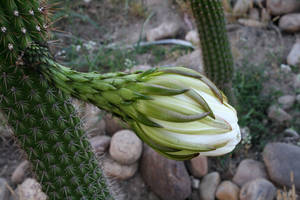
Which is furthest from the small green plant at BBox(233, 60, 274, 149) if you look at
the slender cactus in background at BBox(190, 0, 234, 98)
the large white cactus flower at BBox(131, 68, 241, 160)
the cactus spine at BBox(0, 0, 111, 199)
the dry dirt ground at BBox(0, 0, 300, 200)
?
the large white cactus flower at BBox(131, 68, 241, 160)

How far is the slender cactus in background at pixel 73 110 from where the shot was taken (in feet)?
2.67

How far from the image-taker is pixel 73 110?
3.95 feet

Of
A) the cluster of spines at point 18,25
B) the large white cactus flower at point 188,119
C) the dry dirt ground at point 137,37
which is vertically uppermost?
the cluster of spines at point 18,25

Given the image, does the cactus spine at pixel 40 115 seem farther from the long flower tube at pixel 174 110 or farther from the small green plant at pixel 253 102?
the small green plant at pixel 253 102

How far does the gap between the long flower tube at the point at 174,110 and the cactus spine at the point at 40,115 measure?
285 millimetres

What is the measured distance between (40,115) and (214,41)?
148 centimetres

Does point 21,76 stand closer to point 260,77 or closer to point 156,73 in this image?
point 156,73

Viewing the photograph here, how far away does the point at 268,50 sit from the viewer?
3.62 meters

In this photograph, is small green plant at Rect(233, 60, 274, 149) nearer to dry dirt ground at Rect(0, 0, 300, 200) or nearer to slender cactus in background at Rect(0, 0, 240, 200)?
dry dirt ground at Rect(0, 0, 300, 200)

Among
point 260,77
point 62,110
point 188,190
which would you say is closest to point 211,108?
point 62,110

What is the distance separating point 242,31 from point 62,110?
320cm

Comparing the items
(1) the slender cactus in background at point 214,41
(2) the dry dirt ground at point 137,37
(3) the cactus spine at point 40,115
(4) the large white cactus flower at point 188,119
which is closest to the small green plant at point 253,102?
(2) the dry dirt ground at point 137,37

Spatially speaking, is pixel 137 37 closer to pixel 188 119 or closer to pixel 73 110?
pixel 73 110

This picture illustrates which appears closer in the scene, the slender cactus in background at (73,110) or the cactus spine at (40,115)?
the slender cactus in background at (73,110)
